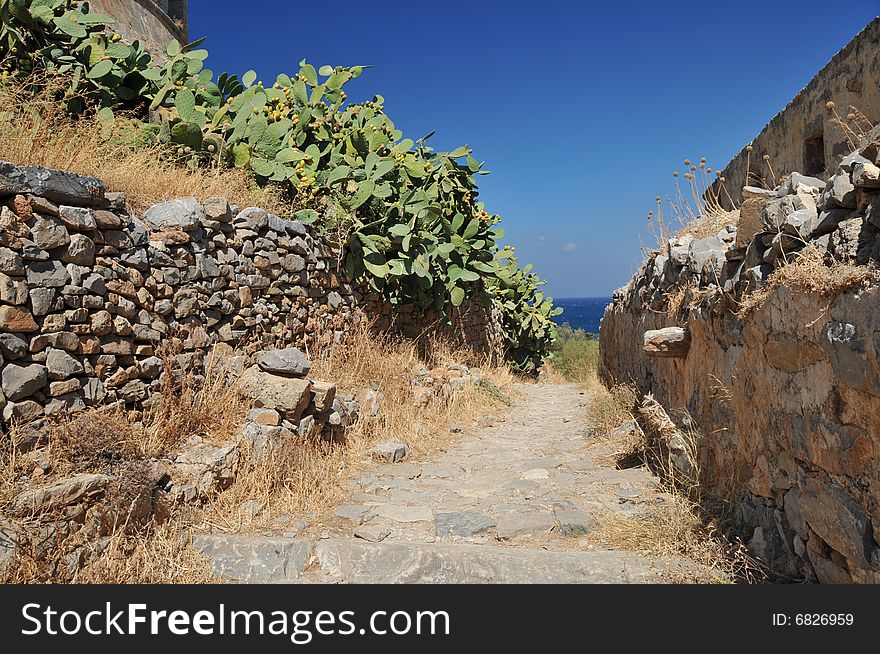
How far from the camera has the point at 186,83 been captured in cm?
539

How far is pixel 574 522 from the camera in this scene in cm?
333

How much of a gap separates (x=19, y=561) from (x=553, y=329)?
1052 centimetres

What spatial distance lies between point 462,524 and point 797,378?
185cm

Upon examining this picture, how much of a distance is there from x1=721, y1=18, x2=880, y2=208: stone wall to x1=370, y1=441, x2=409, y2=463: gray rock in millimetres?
3541

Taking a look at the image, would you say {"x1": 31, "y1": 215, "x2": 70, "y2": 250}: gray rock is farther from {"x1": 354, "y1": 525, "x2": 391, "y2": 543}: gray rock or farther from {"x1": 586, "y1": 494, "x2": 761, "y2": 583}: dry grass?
{"x1": 586, "y1": 494, "x2": 761, "y2": 583}: dry grass

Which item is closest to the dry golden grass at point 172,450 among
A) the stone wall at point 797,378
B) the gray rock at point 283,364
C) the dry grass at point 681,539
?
the gray rock at point 283,364

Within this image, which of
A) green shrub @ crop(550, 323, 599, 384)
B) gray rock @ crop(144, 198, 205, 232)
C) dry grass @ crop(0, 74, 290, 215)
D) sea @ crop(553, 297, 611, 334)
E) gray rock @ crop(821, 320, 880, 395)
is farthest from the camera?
sea @ crop(553, 297, 611, 334)

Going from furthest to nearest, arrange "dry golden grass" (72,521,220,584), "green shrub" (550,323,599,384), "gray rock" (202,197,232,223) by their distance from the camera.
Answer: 1. "green shrub" (550,323,599,384)
2. "gray rock" (202,197,232,223)
3. "dry golden grass" (72,521,220,584)

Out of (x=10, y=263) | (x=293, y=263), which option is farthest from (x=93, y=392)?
(x=293, y=263)

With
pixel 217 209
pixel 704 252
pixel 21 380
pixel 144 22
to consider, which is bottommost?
pixel 21 380

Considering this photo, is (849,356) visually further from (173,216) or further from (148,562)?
(173,216)

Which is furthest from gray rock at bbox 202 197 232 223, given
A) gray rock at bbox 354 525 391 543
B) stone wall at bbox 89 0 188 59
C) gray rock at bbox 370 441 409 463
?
stone wall at bbox 89 0 188 59

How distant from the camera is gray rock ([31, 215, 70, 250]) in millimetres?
3098

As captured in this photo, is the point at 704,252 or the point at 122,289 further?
the point at 704,252
